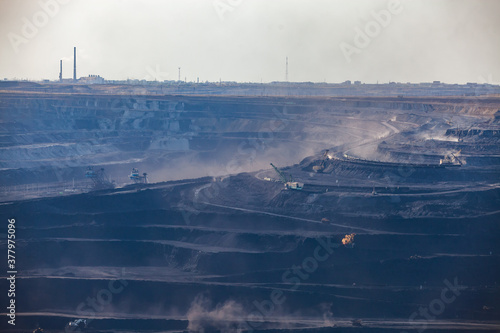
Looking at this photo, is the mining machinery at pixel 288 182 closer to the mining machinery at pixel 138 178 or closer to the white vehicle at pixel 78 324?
the mining machinery at pixel 138 178

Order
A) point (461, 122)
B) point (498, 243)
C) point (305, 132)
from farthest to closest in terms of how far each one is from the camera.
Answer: point (305, 132) < point (461, 122) < point (498, 243)

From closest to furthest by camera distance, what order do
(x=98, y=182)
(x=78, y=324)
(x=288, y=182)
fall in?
1. (x=78, y=324)
2. (x=288, y=182)
3. (x=98, y=182)

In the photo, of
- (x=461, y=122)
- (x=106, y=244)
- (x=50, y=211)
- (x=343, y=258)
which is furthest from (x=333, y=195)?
(x=461, y=122)

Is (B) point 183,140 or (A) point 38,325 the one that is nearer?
(A) point 38,325

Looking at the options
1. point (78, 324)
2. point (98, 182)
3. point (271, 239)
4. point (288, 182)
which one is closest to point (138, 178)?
point (98, 182)

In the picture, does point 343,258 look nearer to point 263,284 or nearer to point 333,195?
point 263,284

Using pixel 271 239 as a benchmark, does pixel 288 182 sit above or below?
above

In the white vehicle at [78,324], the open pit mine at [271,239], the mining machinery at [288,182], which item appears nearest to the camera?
the white vehicle at [78,324]

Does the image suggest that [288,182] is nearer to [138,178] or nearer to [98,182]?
[138,178]

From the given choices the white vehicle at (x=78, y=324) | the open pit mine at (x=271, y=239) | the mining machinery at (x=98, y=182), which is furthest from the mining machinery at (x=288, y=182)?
the white vehicle at (x=78, y=324)
